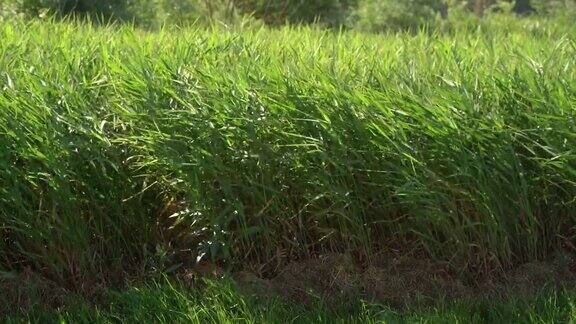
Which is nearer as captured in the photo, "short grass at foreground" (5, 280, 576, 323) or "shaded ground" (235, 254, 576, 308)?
"short grass at foreground" (5, 280, 576, 323)

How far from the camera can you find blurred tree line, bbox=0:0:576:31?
355 inches

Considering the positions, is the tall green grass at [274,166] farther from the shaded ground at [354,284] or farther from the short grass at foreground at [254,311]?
the short grass at foreground at [254,311]

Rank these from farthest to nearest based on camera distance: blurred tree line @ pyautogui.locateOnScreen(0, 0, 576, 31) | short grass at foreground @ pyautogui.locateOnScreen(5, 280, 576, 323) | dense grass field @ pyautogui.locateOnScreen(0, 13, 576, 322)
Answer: blurred tree line @ pyautogui.locateOnScreen(0, 0, 576, 31) → dense grass field @ pyautogui.locateOnScreen(0, 13, 576, 322) → short grass at foreground @ pyautogui.locateOnScreen(5, 280, 576, 323)

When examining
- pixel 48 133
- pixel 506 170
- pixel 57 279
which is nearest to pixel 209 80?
pixel 48 133

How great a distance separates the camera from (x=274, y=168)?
3.47 meters

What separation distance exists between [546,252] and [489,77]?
732 mm

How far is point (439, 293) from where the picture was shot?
3408 millimetres

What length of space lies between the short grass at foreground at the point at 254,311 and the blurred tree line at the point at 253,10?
4.98 meters

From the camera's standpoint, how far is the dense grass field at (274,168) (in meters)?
3.36

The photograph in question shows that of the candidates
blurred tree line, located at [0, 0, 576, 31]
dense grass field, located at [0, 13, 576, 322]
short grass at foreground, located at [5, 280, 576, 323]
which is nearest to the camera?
short grass at foreground, located at [5, 280, 576, 323]

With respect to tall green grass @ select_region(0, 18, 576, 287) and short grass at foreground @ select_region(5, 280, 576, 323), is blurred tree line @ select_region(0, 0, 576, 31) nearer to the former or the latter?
tall green grass @ select_region(0, 18, 576, 287)

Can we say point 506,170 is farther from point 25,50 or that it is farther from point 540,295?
point 25,50

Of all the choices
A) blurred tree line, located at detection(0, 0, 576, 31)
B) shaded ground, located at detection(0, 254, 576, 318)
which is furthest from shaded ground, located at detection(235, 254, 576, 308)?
blurred tree line, located at detection(0, 0, 576, 31)

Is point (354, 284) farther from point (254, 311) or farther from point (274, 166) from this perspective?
point (274, 166)
